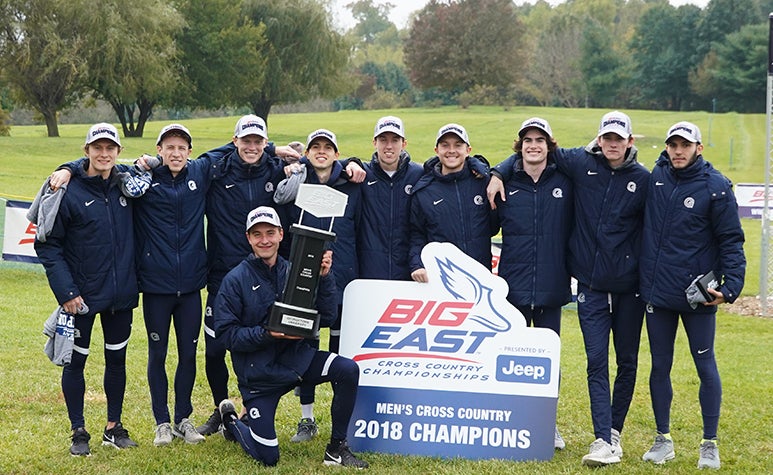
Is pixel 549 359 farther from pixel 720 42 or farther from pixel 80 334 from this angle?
pixel 720 42

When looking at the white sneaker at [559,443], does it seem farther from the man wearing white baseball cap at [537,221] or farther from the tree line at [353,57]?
the tree line at [353,57]

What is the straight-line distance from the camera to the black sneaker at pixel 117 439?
6105 mm

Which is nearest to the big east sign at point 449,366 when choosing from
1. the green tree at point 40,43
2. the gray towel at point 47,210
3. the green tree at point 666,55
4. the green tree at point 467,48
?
the gray towel at point 47,210

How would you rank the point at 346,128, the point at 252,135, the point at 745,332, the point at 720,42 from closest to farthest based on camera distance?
the point at 252,135 < the point at 745,332 < the point at 346,128 < the point at 720,42

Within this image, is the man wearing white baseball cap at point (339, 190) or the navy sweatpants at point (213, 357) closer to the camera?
the man wearing white baseball cap at point (339, 190)

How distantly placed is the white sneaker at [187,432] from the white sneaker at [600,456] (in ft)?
8.60

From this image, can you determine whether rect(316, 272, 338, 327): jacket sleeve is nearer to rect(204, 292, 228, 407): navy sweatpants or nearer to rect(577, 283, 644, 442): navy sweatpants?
rect(204, 292, 228, 407): navy sweatpants

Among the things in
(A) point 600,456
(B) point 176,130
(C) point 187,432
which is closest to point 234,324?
(C) point 187,432

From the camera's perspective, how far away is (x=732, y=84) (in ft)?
221

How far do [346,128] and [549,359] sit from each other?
4928 cm

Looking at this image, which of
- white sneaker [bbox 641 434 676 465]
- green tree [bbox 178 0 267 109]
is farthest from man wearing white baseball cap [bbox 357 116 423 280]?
green tree [bbox 178 0 267 109]

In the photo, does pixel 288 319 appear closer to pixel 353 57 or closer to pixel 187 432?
pixel 187 432

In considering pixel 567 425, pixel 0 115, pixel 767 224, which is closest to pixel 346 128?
pixel 0 115

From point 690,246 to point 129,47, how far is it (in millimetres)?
39689
